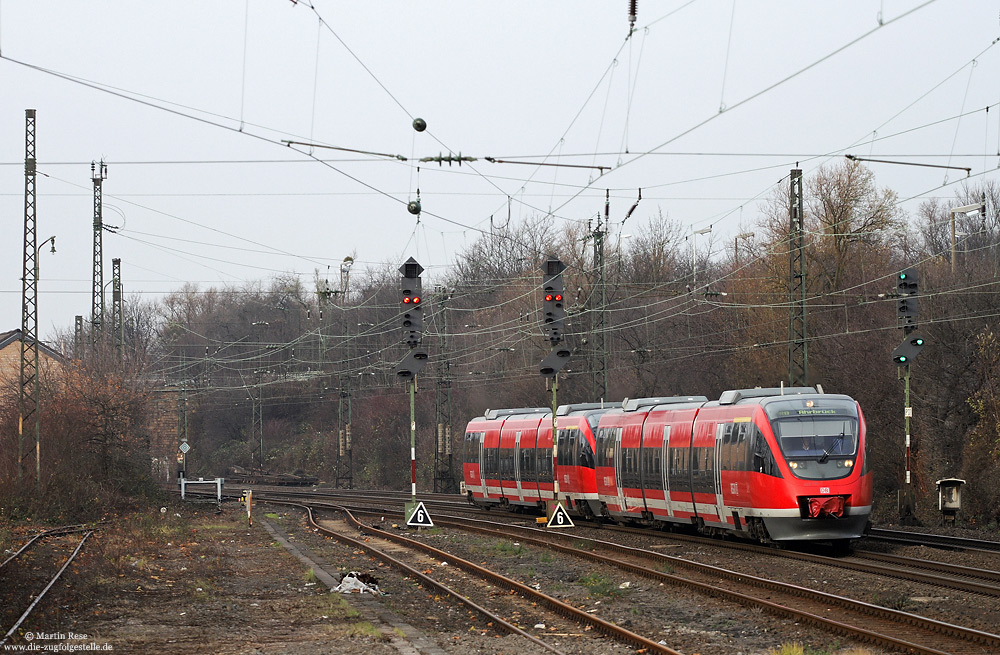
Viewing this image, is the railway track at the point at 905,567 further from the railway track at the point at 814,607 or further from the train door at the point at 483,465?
the train door at the point at 483,465

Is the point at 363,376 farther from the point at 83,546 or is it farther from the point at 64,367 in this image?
the point at 83,546

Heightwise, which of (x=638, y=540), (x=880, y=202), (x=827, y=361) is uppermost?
(x=880, y=202)

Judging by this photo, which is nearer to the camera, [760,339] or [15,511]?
[15,511]

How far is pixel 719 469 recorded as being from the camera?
24.4 m

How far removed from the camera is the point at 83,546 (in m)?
27.2

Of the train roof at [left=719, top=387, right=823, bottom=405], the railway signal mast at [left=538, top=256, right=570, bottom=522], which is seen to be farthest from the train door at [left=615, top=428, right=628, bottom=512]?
the train roof at [left=719, top=387, right=823, bottom=405]

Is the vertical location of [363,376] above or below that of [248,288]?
below

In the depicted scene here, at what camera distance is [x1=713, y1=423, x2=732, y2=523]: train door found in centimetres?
2443

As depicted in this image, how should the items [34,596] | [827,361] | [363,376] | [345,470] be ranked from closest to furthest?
[34,596] < [827,361] < [345,470] < [363,376]

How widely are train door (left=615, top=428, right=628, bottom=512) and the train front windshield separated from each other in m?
8.60

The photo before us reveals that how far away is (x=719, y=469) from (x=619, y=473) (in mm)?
6705

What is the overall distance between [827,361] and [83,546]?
2830 cm

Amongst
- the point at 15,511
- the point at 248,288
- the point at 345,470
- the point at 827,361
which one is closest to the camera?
the point at 15,511

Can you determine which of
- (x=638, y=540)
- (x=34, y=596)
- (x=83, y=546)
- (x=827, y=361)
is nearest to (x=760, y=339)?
(x=827, y=361)
